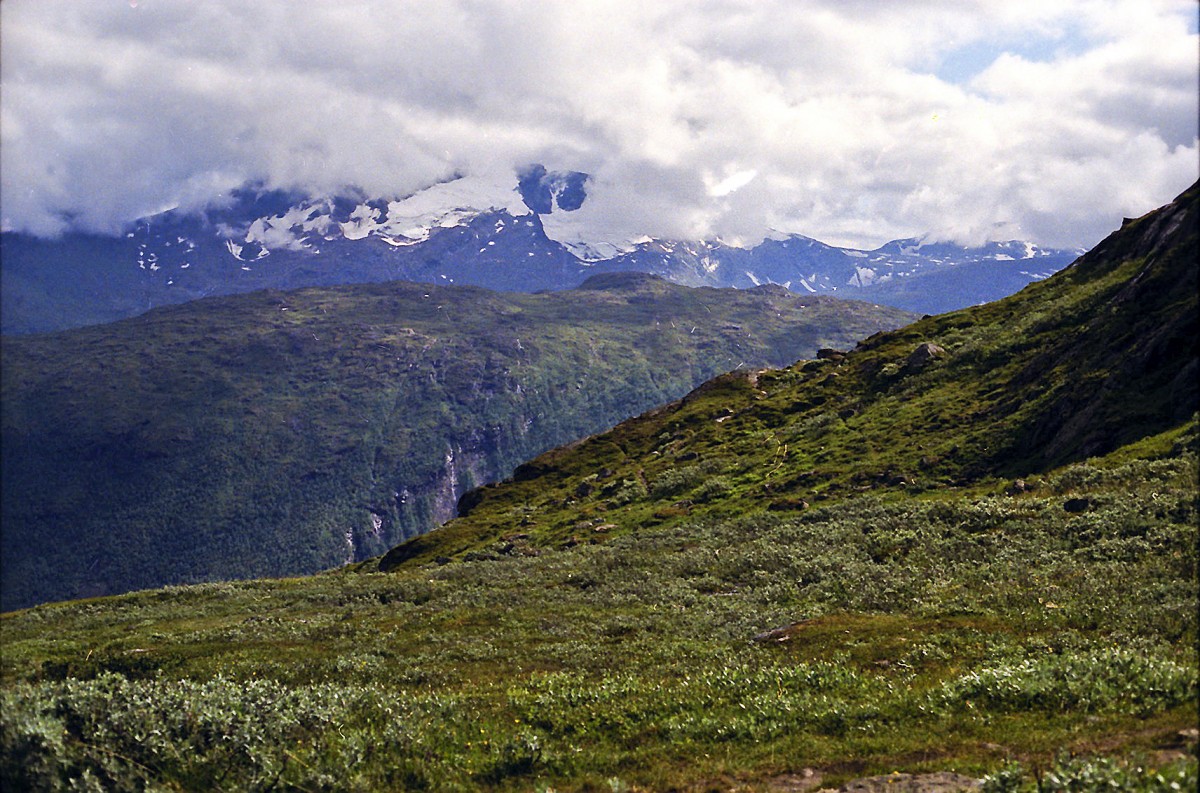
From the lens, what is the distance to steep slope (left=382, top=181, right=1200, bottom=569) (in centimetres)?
6119

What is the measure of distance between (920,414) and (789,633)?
2571 inches

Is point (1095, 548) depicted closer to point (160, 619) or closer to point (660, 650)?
point (660, 650)

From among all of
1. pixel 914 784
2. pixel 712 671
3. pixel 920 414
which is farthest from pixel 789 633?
pixel 920 414

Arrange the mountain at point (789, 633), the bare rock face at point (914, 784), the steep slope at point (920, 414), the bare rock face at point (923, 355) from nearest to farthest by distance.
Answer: the bare rock face at point (914, 784) < the mountain at point (789, 633) < the steep slope at point (920, 414) < the bare rock face at point (923, 355)

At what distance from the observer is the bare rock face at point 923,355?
108m

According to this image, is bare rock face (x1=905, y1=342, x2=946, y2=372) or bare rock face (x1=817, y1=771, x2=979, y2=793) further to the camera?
bare rock face (x1=905, y1=342, x2=946, y2=372)

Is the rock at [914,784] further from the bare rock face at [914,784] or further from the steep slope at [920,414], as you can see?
the steep slope at [920,414]

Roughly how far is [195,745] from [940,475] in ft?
211

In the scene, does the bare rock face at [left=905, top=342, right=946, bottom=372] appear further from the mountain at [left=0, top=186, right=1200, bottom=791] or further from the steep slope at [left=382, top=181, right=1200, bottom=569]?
the mountain at [left=0, top=186, right=1200, bottom=791]

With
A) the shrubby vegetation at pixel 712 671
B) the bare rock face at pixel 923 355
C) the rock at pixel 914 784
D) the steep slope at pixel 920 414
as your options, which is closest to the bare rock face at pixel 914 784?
the rock at pixel 914 784

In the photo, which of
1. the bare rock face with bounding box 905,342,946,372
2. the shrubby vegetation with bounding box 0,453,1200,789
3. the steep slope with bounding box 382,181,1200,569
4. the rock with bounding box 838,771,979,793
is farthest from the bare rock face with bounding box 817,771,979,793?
the bare rock face with bounding box 905,342,946,372

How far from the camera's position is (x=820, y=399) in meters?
120

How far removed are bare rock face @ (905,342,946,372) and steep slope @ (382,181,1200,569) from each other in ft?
0.91

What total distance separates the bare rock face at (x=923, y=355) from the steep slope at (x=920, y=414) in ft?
0.91
